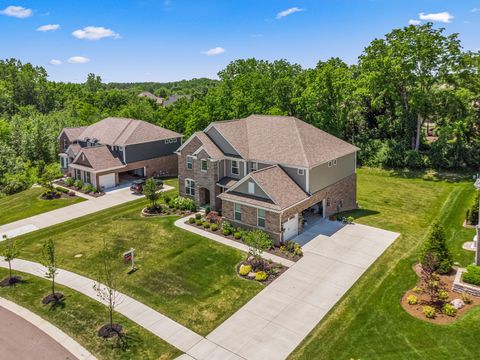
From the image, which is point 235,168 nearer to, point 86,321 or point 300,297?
point 300,297

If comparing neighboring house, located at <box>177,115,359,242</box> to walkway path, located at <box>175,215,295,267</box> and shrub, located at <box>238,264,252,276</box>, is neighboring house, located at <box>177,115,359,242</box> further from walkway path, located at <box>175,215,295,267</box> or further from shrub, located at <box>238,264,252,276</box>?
shrub, located at <box>238,264,252,276</box>

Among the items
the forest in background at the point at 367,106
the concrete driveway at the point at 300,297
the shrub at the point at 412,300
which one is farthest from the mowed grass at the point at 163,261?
the forest in background at the point at 367,106

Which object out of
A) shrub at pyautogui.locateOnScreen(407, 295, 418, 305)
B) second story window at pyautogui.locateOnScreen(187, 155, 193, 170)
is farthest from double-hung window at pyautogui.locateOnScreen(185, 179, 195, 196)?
shrub at pyautogui.locateOnScreen(407, 295, 418, 305)

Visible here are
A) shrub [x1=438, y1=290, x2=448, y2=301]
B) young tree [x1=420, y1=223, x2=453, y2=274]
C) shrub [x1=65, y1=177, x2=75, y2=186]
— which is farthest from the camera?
shrub [x1=65, y1=177, x2=75, y2=186]

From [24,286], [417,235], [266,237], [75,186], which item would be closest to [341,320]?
[266,237]

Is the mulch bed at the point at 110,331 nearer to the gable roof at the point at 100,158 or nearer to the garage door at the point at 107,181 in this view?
the garage door at the point at 107,181

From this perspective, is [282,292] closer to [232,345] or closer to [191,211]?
[232,345]
